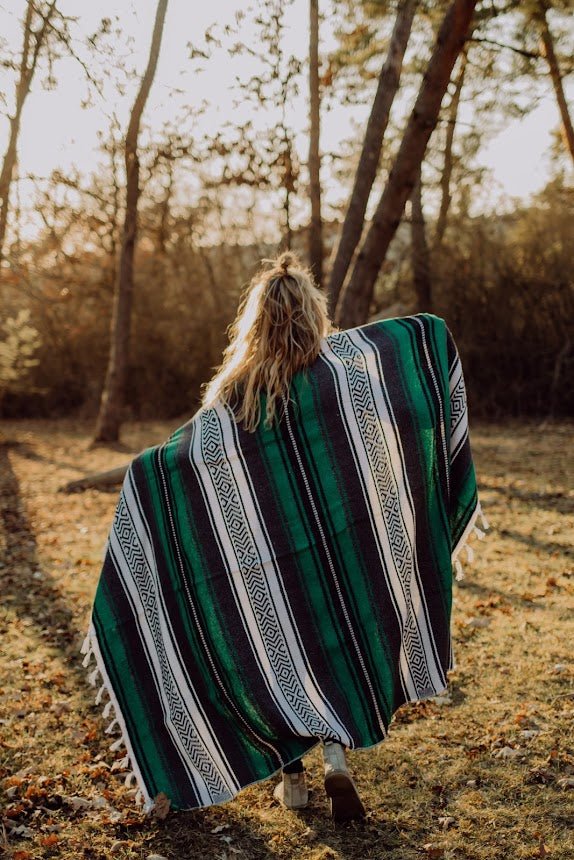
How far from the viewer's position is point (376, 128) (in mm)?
8102

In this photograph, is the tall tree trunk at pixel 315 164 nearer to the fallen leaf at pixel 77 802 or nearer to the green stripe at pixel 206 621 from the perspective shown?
the green stripe at pixel 206 621

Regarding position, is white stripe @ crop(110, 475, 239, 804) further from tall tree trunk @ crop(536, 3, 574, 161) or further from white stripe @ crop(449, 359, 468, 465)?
tall tree trunk @ crop(536, 3, 574, 161)

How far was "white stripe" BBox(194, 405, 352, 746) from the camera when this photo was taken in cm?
296

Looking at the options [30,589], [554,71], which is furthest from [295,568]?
[554,71]

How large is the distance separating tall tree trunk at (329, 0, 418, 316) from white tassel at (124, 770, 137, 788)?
6.03 metres

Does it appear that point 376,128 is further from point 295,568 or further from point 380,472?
point 295,568

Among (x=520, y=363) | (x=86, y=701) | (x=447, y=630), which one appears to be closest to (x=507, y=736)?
(x=447, y=630)

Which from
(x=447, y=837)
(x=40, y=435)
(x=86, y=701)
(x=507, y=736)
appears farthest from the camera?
(x=40, y=435)

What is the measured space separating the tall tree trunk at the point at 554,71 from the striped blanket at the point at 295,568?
A: 7.55 meters

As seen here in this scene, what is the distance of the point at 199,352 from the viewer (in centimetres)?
1753

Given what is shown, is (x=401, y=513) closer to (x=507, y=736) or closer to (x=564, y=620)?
(x=507, y=736)

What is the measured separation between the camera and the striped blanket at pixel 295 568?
295 centimetres

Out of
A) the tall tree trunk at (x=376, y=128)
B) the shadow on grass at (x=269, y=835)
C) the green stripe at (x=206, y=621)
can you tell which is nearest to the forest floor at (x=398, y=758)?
the shadow on grass at (x=269, y=835)

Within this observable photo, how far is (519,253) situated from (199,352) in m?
6.85
